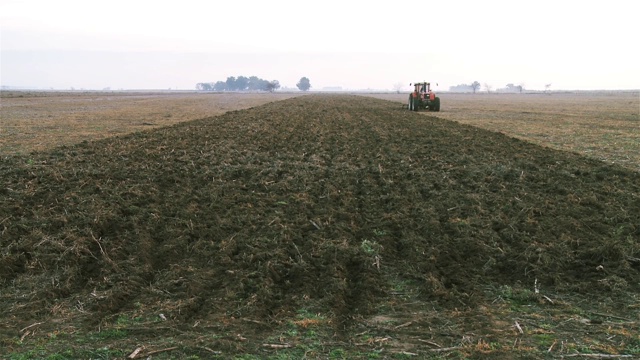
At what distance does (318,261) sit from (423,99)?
28.8 metres

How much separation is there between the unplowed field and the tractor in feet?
73.2

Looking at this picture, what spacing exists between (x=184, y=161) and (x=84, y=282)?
617 cm

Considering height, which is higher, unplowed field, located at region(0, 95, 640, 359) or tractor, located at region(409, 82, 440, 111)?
tractor, located at region(409, 82, 440, 111)

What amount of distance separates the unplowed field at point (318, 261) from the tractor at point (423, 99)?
22.3 m

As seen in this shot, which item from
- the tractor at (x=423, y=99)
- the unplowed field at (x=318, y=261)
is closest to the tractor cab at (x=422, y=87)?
the tractor at (x=423, y=99)

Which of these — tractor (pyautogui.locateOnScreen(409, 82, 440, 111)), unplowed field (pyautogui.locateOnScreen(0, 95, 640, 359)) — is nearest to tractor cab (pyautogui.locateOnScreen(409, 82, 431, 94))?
tractor (pyautogui.locateOnScreen(409, 82, 440, 111))

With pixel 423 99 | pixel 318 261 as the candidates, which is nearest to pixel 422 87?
pixel 423 99

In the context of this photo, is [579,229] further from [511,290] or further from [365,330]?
[365,330]

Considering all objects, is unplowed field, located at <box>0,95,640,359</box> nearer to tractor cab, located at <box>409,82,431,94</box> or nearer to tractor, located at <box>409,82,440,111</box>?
tractor, located at <box>409,82,440,111</box>

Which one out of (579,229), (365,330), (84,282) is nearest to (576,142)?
(579,229)

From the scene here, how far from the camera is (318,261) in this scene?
18.6ft

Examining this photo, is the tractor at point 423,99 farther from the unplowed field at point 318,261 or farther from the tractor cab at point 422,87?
the unplowed field at point 318,261

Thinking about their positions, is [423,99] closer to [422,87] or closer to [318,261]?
[422,87]

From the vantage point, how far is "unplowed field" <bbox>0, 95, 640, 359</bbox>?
4105 mm
